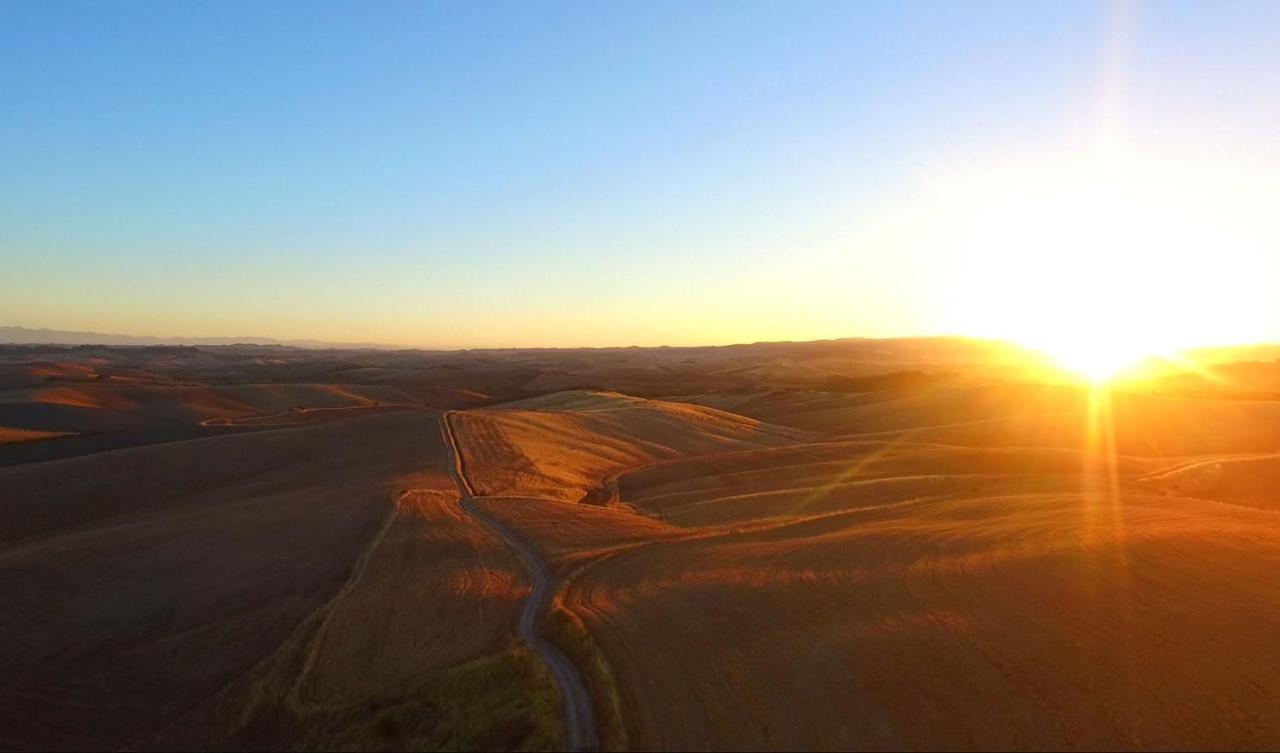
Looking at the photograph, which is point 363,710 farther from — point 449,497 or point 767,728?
point 449,497

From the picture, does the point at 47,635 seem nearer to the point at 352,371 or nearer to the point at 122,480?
the point at 122,480

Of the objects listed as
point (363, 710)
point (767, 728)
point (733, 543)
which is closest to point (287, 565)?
point (363, 710)

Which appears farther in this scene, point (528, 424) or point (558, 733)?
point (528, 424)

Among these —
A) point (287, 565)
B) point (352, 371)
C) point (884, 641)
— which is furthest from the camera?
point (352, 371)

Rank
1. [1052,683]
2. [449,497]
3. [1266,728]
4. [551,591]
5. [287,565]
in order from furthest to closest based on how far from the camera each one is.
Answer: [449,497], [287,565], [551,591], [1052,683], [1266,728]

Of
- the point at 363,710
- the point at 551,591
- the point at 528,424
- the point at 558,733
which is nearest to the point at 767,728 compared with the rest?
the point at 558,733

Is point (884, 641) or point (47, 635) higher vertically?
point (884, 641)
